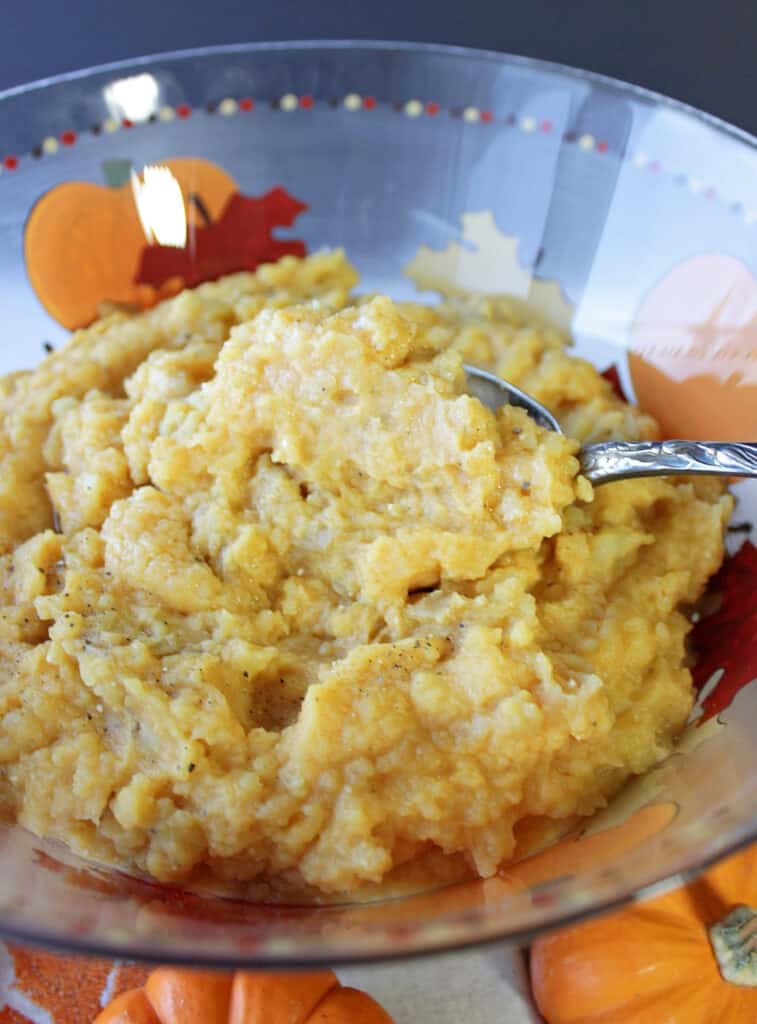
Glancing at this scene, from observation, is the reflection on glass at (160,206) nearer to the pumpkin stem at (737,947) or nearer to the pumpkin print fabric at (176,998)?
the pumpkin print fabric at (176,998)

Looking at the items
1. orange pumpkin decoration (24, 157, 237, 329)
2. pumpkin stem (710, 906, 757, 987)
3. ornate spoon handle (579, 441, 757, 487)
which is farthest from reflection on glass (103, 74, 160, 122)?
pumpkin stem (710, 906, 757, 987)

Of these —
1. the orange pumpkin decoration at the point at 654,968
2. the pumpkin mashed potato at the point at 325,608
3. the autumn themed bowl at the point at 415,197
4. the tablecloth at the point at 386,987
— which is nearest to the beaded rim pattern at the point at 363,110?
the autumn themed bowl at the point at 415,197

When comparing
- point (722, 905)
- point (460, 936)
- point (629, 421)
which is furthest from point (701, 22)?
point (460, 936)

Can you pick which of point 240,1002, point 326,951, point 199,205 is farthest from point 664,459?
point 199,205

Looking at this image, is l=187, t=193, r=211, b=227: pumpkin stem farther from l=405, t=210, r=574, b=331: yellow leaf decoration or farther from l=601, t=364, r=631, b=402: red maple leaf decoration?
l=601, t=364, r=631, b=402: red maple leaf decoration

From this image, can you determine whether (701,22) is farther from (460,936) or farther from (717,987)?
(460,936)

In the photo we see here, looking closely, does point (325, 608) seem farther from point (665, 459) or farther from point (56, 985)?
point (56, 985)
